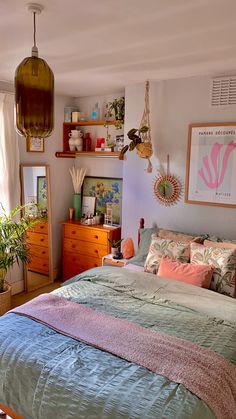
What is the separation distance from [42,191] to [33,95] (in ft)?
8.16

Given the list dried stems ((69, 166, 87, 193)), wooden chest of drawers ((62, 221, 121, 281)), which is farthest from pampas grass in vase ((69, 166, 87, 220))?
wooden chest of drawers ((62, 221, 121, 281))

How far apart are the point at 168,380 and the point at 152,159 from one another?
2262 mm

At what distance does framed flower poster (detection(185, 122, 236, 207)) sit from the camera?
2.89 meters

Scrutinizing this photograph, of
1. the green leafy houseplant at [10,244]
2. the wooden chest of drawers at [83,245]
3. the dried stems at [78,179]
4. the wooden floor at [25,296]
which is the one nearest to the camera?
the green leafy houseplant at [10,244]

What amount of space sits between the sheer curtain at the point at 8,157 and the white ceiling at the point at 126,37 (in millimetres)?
406

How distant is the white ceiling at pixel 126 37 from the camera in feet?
5.34

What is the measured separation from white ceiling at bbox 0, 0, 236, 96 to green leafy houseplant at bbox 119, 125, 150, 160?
493 mm

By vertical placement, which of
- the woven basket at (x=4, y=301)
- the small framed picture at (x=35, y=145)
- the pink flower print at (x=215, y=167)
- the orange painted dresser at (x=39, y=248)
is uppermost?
the small framed picture at (x=35, y=145)

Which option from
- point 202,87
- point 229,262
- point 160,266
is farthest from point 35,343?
point 202,87

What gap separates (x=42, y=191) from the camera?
156 inches

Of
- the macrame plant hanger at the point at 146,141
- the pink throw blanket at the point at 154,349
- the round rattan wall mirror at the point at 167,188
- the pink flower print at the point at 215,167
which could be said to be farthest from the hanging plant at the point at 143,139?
the pink throw blanket at the point at 154,349

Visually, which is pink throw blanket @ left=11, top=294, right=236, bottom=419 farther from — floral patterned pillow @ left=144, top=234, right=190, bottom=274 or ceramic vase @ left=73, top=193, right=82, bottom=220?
ceramic vase @ left=73, top=193, right=82, bottom=220

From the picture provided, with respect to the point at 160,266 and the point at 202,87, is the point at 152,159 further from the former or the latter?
the point at 160,266

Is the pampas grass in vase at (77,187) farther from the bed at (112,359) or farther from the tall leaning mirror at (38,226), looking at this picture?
the bed at (112,359)
